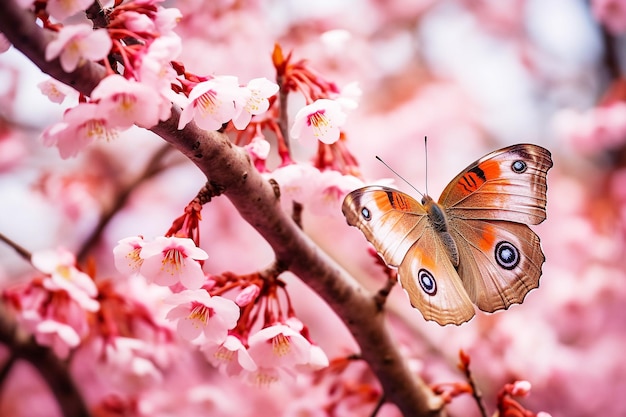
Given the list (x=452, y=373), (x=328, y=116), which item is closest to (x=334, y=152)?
(x=328, y=116)

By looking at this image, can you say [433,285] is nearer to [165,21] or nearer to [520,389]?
[520,389]

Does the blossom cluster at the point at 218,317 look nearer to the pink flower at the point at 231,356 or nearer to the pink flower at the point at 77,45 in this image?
the pink flower at the point at 231,356

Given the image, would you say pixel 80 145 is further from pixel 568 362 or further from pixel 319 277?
pixel 568 362

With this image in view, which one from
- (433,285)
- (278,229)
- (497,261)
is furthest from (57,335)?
(497,261)

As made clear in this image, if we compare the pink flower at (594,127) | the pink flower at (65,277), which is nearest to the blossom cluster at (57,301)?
the pink flower at (65,277)

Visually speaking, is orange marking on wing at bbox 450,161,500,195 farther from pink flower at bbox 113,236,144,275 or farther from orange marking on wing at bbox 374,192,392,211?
pink flower at bbox 113,236,144,275
